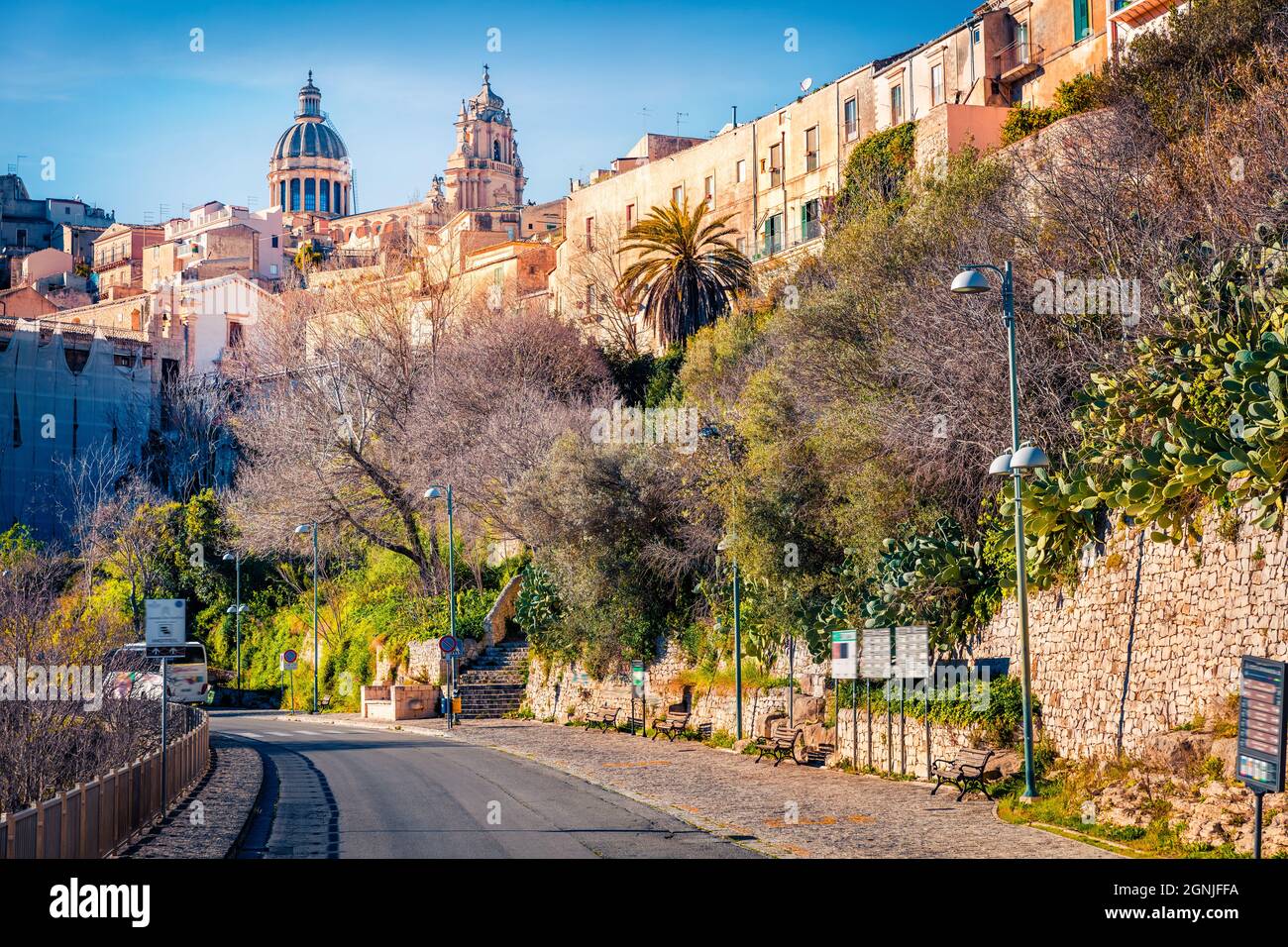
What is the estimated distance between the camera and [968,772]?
2025 cm

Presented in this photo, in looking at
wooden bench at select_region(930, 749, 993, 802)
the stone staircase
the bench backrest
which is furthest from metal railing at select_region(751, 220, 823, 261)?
wooden bench at select_region(930, 749, 993, 802)

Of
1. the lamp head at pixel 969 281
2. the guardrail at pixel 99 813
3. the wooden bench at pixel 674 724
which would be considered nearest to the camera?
the guardrail at pixel 99 813

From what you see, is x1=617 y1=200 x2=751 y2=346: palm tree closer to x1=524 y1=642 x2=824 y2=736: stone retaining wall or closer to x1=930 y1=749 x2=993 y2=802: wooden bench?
x1=524 y1=642 x2=824 y2=736: stone retaining wall

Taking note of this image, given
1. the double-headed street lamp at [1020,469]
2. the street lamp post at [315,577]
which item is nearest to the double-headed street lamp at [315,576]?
the street lamp post at [315,577]

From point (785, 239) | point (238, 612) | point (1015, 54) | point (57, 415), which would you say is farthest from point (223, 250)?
point (1015, 54)

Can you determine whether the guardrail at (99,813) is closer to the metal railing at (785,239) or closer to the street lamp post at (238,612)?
the street lamp post at (238,612)

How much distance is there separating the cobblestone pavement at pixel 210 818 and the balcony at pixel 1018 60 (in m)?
36.2

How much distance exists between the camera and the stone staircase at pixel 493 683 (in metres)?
42.4

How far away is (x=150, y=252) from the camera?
437 feet

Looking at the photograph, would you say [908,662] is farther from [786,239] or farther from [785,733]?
[786,239]

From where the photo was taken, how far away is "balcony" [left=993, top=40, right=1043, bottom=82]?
49.4 m

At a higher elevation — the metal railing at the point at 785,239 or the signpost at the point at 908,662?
the metal railing at the point at 785,239

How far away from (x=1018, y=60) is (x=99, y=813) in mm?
44760
